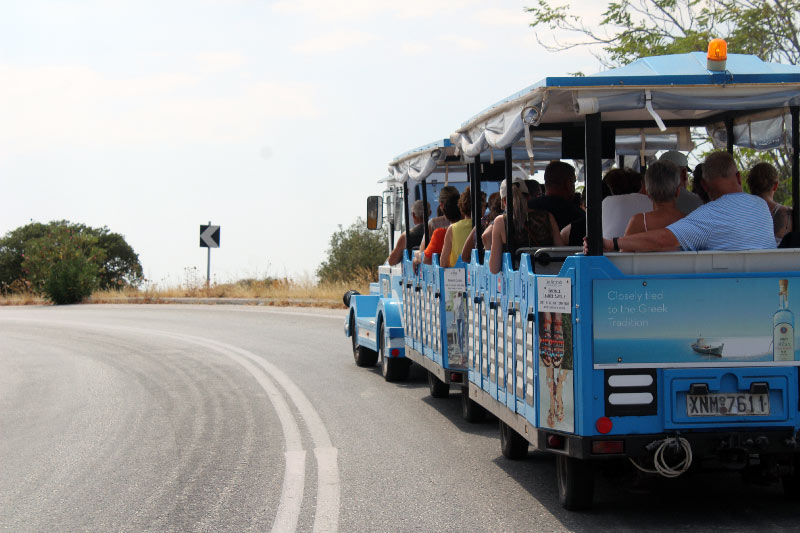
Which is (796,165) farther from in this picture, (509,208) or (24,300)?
(24,300)

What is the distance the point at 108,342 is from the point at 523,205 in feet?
43.8

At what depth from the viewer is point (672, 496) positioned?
6918 mm

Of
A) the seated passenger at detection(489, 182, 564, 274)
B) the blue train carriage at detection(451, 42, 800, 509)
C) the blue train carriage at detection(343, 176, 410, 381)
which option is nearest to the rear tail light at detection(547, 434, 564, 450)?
the blue train carriage at detection(451, 42, 800, 509)

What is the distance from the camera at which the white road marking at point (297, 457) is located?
6.48 m

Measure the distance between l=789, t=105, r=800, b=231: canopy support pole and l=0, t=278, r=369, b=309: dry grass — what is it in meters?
20.3

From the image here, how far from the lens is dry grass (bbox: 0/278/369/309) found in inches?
1141

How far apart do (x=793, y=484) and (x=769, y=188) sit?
223cm

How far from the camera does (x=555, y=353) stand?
6.23 metres

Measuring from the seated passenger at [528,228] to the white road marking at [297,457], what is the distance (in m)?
2.03

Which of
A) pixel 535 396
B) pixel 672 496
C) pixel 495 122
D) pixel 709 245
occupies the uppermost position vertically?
pixel 495 122

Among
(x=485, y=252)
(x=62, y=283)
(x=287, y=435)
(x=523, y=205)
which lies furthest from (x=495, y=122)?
(x=62, y=283)

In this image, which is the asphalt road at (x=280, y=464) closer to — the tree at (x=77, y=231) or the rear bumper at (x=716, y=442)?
the rear bumper at (x=716, y=442)

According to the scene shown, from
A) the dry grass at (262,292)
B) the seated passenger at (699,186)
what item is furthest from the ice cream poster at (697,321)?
the dry grass at (262,292)

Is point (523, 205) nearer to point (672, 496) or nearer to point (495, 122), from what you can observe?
point (495, 122)
